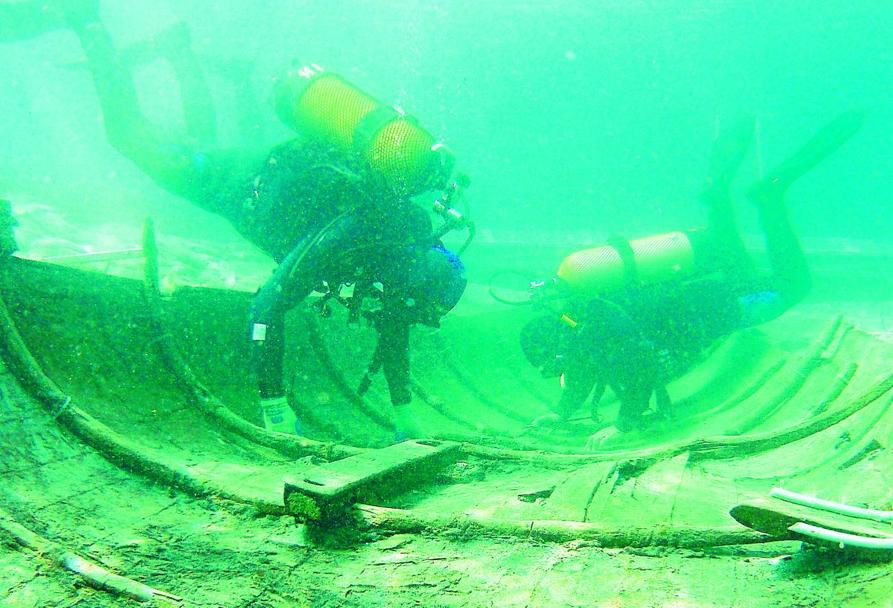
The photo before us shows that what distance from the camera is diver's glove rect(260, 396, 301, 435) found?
325 centimetres

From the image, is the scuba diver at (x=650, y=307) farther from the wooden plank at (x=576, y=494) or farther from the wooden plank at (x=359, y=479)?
the wooden plank at (x=359, y=479)

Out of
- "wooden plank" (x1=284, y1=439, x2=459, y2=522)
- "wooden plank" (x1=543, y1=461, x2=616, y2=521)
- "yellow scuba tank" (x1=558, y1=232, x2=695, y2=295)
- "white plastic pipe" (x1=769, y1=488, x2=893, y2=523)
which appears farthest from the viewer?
"yellow scuba tank" (x1=558, y1=232, x2=695, y2=295)

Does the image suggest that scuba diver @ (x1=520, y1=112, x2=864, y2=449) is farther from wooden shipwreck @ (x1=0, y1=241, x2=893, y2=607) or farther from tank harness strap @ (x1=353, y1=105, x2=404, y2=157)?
tank harness strap @ (x1=353, y1=105, x2=404, y2=157)

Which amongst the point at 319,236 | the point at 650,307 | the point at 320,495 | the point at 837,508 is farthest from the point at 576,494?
the point at 650,307

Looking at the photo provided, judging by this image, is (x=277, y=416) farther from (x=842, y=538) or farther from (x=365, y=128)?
(x=842, y=538)

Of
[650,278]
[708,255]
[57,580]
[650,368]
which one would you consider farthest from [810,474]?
[708,255]

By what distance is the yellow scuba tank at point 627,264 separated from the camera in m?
6.03

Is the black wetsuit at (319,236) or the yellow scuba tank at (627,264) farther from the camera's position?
the yellow scuba tank at (627,264)

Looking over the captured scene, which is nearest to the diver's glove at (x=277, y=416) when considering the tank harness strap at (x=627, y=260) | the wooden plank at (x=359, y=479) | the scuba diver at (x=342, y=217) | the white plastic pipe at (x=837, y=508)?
the scuba diver at (x=342, y=217)

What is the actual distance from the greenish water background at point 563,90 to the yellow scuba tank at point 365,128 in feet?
73.9

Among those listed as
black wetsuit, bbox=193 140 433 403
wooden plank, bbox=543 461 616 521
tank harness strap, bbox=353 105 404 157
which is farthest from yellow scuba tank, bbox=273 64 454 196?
wooden plank, bbox=543 461 616 521

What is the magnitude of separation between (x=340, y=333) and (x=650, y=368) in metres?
3.24

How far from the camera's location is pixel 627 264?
6102 mm

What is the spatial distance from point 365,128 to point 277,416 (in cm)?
221
